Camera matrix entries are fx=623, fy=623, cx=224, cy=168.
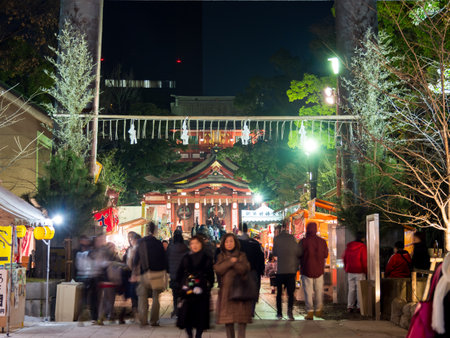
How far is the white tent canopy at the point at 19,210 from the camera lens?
12.8m

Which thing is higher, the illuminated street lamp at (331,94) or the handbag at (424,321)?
the illuminated street lamp at (331,94)

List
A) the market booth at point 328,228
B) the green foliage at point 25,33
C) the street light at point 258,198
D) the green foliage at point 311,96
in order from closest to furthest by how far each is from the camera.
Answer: the market booth at point 328,228 < the green foliage at point 25,33 < the green foliage at point 311,96 < the street light at point 258,198

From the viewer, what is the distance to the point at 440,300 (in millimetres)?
5027

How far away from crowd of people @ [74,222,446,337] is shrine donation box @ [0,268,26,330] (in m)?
1.40

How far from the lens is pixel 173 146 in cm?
4241

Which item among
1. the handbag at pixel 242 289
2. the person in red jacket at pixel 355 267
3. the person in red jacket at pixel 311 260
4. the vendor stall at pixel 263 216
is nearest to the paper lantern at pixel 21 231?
the person in red jacket at pixel 311 260

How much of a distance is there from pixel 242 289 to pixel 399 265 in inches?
248

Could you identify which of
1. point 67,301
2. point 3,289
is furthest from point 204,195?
point 3,289

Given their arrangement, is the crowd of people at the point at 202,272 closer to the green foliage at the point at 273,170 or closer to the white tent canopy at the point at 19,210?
the white tent canopy at the point at 19,210

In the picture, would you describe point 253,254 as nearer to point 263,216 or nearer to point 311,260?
point 311,260

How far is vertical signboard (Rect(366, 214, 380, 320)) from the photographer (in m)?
12.2

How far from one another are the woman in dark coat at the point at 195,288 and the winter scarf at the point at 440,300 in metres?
4.09

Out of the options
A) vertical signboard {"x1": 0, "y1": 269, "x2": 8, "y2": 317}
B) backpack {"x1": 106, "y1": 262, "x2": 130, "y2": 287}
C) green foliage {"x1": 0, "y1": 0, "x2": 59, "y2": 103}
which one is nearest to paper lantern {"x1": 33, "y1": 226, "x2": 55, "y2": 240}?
backpack {"x1": 106, "y1": 262, "x2": 130, "y2": 287}

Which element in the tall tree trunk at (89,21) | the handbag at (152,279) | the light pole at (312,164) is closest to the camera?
the handbag at (152,279)
